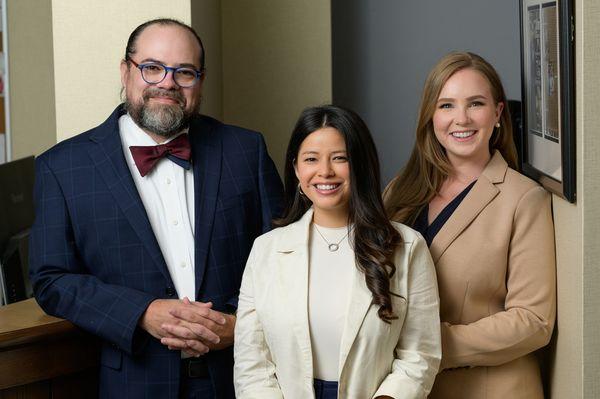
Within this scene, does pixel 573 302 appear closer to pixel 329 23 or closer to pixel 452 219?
pixel 452 219

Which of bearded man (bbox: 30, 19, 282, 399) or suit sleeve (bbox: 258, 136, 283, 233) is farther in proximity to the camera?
suit sleeve (bbox: 258, 136, 283, 233)

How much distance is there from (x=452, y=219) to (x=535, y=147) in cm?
41

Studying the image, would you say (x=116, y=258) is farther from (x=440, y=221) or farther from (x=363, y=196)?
(x=440, y=221)

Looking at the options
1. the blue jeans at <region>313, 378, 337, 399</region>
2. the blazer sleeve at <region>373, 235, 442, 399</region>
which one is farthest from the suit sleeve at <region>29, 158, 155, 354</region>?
the blazer sleeve at <region>373, 235, 442, 399</region>

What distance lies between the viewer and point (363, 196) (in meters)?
2.55

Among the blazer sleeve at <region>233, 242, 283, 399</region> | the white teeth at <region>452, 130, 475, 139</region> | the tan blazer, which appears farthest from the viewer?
the white teeth at <region>452, 130, 475, 139</region>

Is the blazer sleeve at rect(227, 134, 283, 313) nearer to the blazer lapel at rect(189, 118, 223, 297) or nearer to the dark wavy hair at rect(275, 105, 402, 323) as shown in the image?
the blazer lapel at rect(189, 118, 223, 297)

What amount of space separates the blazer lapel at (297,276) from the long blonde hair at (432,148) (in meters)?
0.39

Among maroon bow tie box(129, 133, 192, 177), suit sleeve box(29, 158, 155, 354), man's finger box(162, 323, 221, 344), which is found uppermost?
maroon bow tie box(129, 133, 192, 177)

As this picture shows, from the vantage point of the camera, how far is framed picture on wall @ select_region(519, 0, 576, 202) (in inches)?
95.0

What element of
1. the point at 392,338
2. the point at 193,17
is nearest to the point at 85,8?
the point at 193,17

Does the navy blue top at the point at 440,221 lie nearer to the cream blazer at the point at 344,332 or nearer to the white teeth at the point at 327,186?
the cream blazer at the point at 344,332

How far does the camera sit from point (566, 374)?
8.43ft

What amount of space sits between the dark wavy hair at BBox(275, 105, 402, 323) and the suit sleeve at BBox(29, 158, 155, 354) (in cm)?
65
